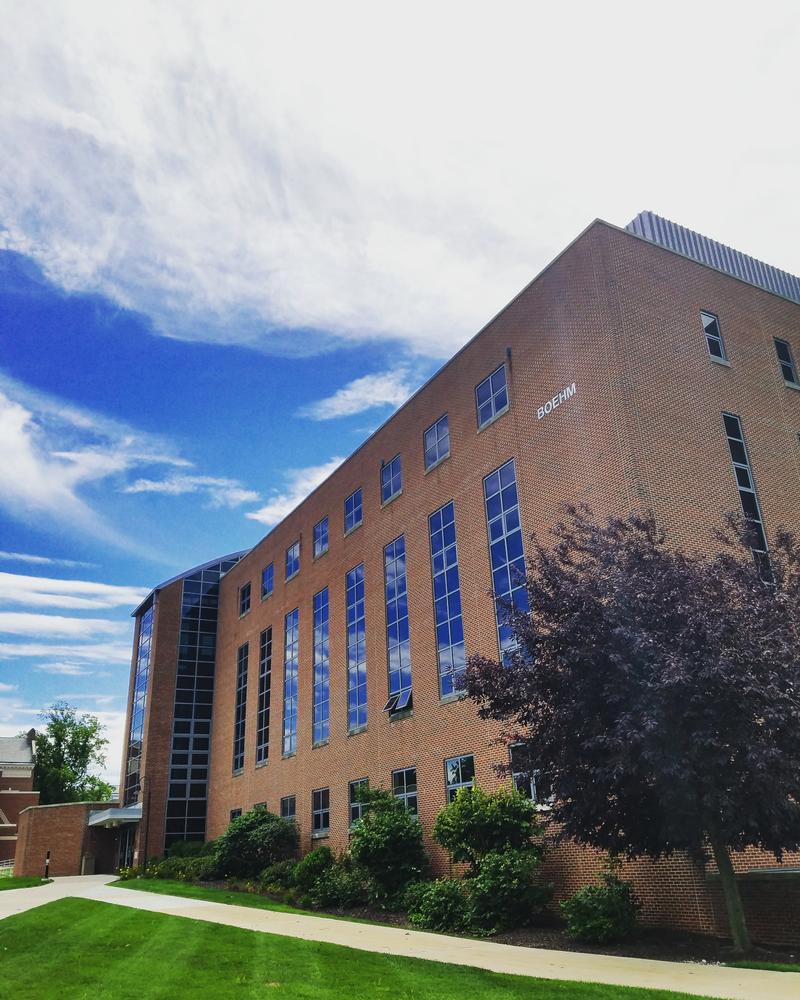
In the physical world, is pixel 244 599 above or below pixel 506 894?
above

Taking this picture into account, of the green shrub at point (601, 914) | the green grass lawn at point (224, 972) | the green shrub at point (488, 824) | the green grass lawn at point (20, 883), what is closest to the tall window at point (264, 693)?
the green grass lawn at point (20, 883)

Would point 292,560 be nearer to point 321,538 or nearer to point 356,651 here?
point 321,538

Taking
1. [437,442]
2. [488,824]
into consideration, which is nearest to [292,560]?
[437,442]

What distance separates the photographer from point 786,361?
83.7 ft

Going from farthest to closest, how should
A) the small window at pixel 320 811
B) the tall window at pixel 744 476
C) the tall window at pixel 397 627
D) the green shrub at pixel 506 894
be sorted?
the small window at pixel 320 811
the tall window at pixel 397 627
the tall window at pixel 744 476
the green shrub at pixel 506 894

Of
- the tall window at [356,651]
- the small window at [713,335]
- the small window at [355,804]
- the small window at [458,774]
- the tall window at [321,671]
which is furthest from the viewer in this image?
the tall window at [321,671]

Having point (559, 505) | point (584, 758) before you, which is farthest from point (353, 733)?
point (584, 758)

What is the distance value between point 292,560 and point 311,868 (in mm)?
17066

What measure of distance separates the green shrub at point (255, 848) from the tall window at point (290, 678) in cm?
399

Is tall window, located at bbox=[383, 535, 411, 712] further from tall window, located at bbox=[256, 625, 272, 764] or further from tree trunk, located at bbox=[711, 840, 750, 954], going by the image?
tree trunk, located at bbox=[711, 840, 750, 954]

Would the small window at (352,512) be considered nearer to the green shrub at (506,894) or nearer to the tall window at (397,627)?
the tall window at (397,627)

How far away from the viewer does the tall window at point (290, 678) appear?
37.1 m

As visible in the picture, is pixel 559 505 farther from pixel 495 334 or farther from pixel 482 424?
pixel 495 334

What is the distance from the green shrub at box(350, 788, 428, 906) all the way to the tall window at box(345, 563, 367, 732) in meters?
6.46
